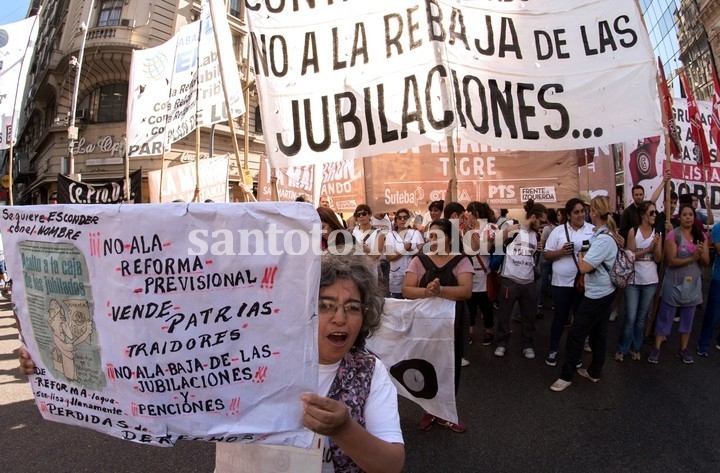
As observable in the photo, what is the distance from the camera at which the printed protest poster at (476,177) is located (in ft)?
26.5

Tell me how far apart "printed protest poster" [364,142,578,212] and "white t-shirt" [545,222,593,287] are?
124 inches

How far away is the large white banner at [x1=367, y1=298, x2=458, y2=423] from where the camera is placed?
3.37 metres

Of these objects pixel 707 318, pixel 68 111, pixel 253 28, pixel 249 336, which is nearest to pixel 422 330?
pixel 249 336

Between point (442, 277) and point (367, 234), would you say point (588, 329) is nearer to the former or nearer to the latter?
point (442, 277)

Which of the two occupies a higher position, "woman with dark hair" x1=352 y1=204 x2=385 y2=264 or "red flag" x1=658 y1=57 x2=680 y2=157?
"red flag" x1=658 y1=57 x2=680 y2=157

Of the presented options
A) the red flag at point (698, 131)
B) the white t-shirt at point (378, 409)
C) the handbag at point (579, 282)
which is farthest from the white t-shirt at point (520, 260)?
the white t-shirt at point (378, 409)

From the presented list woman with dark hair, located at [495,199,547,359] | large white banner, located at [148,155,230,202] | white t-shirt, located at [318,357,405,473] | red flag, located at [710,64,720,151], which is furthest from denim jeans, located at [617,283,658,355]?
large white banner, located at [148,155,230,202]

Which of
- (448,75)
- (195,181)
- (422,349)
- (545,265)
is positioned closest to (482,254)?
(545,265)

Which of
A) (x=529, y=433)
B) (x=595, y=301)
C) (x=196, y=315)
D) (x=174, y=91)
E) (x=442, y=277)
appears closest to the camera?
(x=196, y=315)

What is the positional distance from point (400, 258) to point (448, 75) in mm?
2748

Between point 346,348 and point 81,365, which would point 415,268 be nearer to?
point 346,348

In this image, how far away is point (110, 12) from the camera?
20562 mm

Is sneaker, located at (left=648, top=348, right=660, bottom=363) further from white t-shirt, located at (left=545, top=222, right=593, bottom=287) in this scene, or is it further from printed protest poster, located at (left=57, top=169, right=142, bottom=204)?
printed protest poster, located at (left=57, top=169, right=142, bottom=204)

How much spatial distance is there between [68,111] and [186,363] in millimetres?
25371
